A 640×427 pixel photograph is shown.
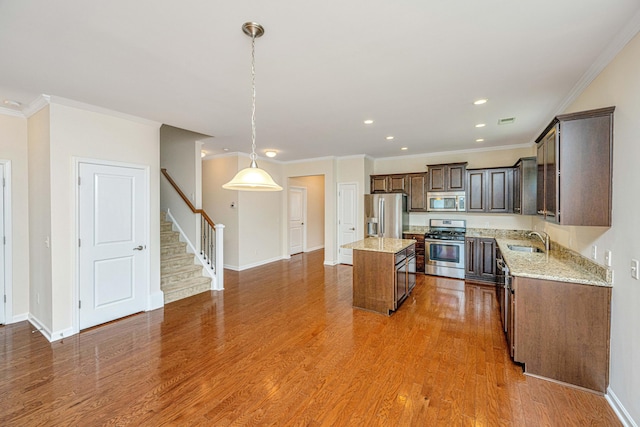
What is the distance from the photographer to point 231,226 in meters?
6.56

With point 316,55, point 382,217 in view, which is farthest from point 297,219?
point 316,55

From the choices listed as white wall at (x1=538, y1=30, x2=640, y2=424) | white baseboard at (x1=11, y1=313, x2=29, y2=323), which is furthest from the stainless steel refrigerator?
white baseboard at (x1=11, y1=313, x2=29, y2=323)

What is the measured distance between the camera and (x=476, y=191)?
573 centimetres

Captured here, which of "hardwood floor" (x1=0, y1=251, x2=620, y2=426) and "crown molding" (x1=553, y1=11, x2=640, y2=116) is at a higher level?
"crown molding" (x1=553, y1=11, x2=640, y2=116)

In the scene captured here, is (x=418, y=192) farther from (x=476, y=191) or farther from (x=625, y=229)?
(x=625, y=229)

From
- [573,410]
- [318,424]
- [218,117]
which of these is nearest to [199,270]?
[218,117]

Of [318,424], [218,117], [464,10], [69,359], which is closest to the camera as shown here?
[464,10]

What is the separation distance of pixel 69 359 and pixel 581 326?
15.7 feet

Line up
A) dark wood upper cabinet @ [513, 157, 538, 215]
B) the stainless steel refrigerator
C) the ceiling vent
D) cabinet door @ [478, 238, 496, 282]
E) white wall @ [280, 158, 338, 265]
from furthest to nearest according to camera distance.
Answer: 1. white wall @ [280, 158, 338, 265]
2. the stainless steel refrigerator
3. cabinet door @ [478, 238, 496, 282]
4. dark wood upper cabinet @ [513, 157, 538, 215]
5. the ceiling vent

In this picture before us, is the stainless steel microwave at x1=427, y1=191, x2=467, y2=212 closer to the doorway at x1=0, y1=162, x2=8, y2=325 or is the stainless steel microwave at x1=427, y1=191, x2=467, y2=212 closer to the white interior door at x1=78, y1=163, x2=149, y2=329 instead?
the white interior door at x1=78, y1=163, x2=149, y2=329

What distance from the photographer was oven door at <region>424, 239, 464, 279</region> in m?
5.59

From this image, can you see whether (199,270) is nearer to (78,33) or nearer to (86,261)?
(86,261)

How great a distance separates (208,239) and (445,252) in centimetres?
479

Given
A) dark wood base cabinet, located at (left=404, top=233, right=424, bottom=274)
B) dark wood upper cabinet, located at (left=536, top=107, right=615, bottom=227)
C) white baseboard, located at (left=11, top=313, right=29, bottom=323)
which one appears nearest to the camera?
dark wood upper cabinet, located at (left=536, top=107, right=615, bottom=227)
